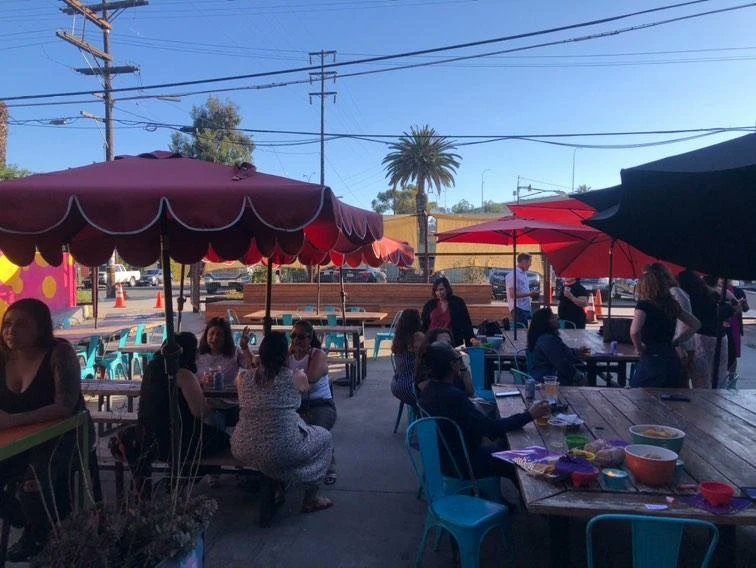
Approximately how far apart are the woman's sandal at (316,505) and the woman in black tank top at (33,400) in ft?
4.99

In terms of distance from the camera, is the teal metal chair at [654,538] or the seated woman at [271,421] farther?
the seated woman at [271,421]

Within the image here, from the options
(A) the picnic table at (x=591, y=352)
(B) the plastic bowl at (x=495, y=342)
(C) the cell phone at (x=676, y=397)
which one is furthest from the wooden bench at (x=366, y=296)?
(C) the cell phone at (x=676, y=397)

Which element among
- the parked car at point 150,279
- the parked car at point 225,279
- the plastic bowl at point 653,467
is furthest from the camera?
the parked car at point 150,279

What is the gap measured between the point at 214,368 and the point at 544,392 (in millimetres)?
2785

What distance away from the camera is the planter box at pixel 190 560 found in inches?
83.8

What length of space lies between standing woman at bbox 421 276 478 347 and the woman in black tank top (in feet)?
13.7

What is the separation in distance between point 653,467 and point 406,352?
2.87 metres

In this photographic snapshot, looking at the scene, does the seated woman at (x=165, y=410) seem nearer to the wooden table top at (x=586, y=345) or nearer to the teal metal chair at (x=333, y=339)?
the wooden table top at (x=586, y=345)

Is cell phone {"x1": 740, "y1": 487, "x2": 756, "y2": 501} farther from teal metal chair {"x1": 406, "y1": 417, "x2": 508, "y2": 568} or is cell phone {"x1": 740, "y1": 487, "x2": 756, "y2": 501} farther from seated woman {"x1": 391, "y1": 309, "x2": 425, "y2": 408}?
seated woman {"x1": 391, "y1": 309, "x2": 425, "y2": 408}

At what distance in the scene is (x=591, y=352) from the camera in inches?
229

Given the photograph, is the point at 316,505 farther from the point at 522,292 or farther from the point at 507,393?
the point at 522,292

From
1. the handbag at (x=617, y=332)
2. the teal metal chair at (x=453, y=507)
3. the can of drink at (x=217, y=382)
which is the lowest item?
the teal metal chair at (x=453, y=507)

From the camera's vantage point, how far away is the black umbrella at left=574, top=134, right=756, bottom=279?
8.10ft

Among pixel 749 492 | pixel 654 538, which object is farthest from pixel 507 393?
pixel 654 538
